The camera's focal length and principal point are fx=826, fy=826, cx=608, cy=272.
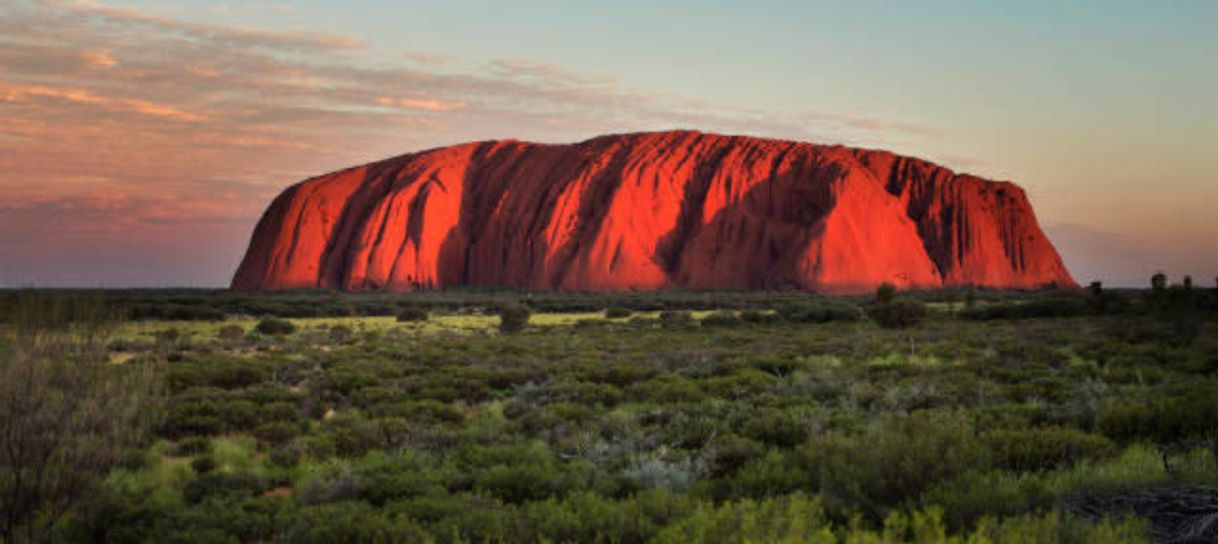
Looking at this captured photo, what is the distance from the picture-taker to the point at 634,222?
8500 cm

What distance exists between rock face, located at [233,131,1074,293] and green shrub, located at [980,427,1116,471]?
72.0 metres

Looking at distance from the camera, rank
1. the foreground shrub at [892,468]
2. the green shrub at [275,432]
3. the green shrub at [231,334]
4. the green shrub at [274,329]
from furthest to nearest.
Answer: the green shrub at [274,329]
the green shrub at [231,334]
the green shrub at [275,432]
the foreground shrub at [892,468]

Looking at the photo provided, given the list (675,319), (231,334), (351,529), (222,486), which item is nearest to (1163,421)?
(351,529)

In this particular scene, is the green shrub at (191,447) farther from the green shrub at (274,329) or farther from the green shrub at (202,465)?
the green shrub at (274,329)

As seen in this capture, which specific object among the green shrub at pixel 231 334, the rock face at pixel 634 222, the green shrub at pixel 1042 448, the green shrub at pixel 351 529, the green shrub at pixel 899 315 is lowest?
the green shrub at pixel 231 334

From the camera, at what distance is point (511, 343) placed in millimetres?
24422

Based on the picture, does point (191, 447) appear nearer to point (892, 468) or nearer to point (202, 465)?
point (202, 465)

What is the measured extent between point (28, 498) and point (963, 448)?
7248 mm

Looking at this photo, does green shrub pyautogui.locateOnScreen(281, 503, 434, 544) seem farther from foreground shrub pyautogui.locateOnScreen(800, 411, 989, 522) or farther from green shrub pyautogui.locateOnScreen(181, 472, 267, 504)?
foreground shrub pyautogui.locateOnScreen(800, 411, 989, 522)

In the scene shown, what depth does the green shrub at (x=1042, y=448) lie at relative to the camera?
7.70 meters

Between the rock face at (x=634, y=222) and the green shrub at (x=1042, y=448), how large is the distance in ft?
236

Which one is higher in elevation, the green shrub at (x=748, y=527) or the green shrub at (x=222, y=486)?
the green shrub at (x=748, y=527)

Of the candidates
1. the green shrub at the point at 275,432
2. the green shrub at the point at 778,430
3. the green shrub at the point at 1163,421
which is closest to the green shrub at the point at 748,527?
the green shrub at the point at 778,430

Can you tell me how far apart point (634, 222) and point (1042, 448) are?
7750 cm
